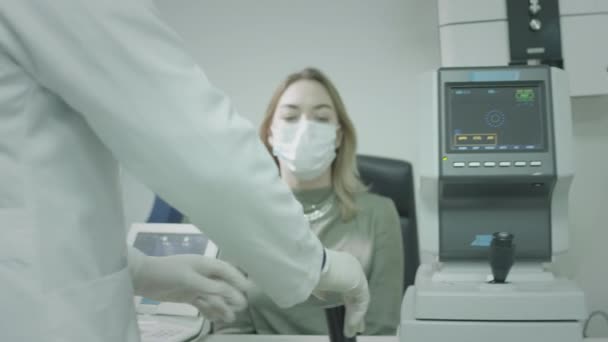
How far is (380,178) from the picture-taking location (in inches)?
86.7

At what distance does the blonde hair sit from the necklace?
37 mm

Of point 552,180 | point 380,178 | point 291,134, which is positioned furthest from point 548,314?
point 380,178

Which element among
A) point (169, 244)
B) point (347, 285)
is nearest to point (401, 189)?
point (169, 244)

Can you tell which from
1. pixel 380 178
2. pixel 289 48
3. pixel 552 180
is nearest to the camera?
pixel 552 180

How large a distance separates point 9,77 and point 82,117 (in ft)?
0.31

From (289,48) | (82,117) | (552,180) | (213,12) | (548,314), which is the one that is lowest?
(548,314)

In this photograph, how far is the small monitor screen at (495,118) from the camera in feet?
3.57

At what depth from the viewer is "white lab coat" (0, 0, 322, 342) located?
61cm

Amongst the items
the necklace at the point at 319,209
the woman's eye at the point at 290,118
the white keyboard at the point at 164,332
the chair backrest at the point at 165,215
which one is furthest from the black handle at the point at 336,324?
the chair backrest at the point at 165,215

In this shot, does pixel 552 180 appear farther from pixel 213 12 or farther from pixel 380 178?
pixel 213 12

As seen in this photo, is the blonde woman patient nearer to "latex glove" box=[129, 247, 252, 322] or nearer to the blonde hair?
the blonde hair

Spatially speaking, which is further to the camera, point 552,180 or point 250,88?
point 250,88

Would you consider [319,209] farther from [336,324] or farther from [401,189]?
[336,324]

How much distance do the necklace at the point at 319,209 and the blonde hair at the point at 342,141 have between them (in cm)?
4
